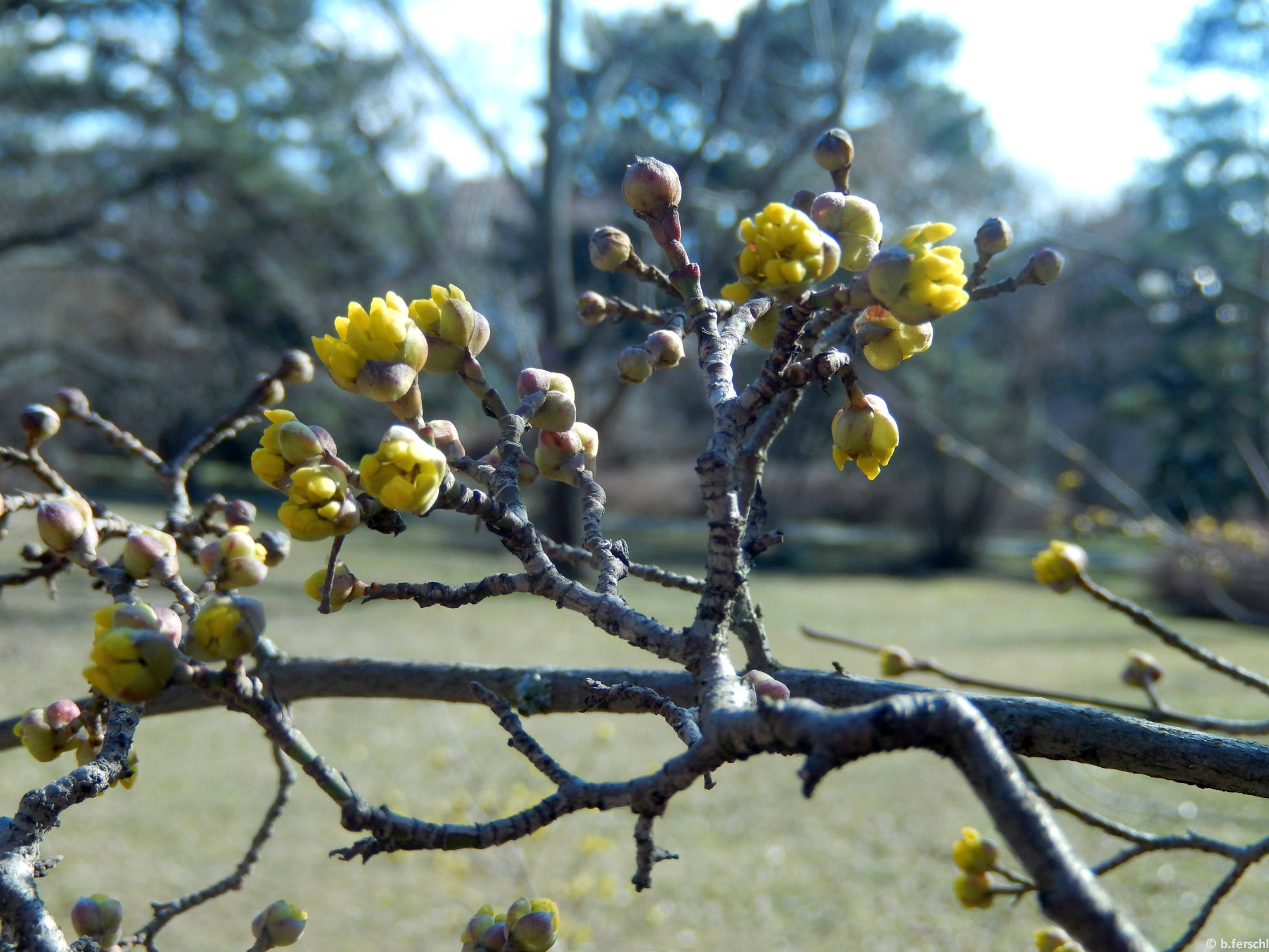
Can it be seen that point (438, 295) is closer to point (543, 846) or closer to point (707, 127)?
point (543, 846)

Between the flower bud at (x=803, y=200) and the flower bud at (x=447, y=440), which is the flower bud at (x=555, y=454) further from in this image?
the flower bud at (x=803, y=200)

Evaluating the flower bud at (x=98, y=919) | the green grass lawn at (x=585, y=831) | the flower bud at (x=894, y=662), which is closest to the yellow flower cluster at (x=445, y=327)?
the flower bud at (x=98, y=919)

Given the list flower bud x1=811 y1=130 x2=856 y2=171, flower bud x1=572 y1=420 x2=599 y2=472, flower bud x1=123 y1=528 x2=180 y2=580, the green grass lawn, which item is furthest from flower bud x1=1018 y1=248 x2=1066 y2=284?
the green grass lawn

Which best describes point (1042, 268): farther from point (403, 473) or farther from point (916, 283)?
point (403, 473)

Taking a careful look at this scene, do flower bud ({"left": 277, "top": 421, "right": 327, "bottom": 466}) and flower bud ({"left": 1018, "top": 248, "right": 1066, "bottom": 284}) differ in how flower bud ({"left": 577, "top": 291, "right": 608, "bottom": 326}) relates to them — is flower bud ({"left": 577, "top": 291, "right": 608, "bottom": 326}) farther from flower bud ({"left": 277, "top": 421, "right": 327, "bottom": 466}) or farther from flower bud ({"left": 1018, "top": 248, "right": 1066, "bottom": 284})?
flower bud ({"left": 1018, "top": 248, "right": 1066, "bottom": 284})

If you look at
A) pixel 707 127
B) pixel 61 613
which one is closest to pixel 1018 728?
pixel 707 127

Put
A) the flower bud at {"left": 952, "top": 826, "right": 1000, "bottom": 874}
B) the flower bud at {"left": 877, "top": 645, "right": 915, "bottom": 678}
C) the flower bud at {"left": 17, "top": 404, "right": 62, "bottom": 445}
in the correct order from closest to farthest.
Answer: the flower bud at {"left": 952, "top": 826, "right": 1000, "bottom": 874}, the flower bud at {"left": 17, "top": 404, "right": 62, "bottom": 445}, the flower bud at {"left": 877, "top": 645, "right": 915, "bottom": 678}

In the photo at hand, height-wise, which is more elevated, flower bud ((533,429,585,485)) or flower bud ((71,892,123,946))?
flower bud ((533,429,585,485))
